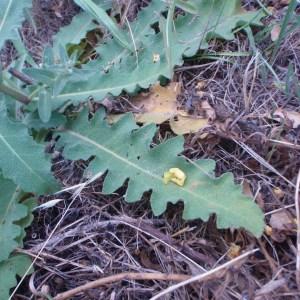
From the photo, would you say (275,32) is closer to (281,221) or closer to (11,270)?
(281,221)

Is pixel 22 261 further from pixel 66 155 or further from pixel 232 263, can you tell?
pixel 232 263

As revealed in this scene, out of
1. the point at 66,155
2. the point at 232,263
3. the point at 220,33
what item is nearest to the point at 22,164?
the point at 66,155

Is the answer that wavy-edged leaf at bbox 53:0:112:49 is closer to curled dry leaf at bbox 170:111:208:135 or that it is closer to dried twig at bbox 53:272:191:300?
curled dry leaf at bbox 170:111:208:135

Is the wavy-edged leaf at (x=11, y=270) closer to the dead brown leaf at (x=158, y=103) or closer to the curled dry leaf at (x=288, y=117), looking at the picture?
the dead brown leaf at (x=158, y=103)

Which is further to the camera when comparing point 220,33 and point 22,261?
point 220,33

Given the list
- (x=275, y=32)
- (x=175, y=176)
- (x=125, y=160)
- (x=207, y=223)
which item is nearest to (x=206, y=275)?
Answer: (x=207, y=223)

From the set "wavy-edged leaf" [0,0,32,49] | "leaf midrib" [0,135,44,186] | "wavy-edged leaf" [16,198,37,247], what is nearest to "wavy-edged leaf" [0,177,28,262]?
"wavy-edged leaf" [16,198,37,247]
